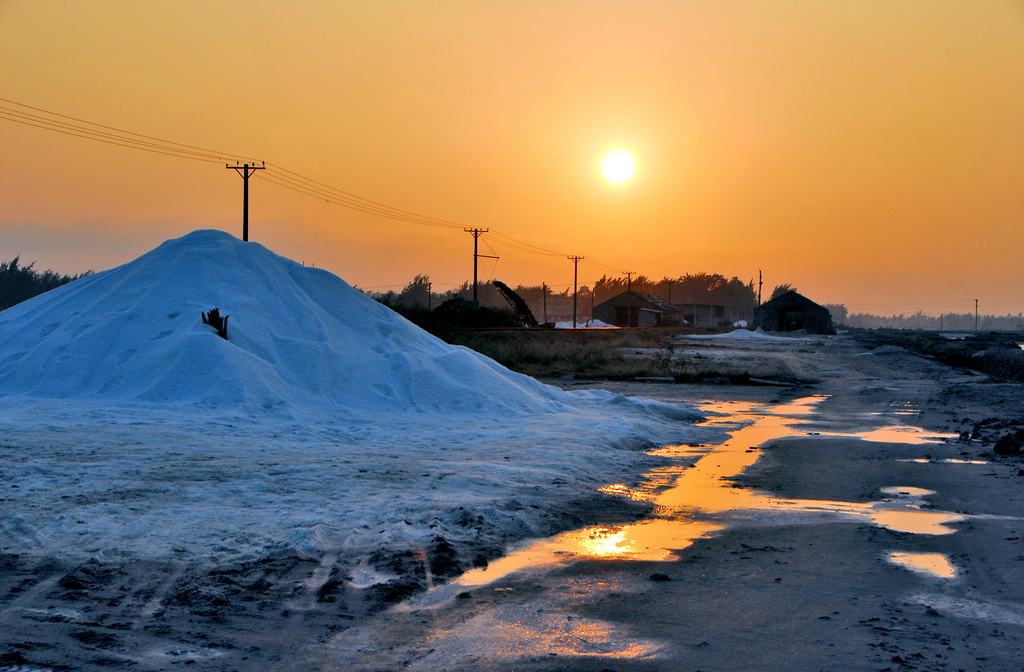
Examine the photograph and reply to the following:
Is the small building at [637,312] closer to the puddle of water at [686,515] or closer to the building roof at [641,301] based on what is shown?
the building roof at [641,301]

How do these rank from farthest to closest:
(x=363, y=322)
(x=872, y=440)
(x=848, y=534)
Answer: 1. (x=363, y=322)
2. (x=872, y=440)
3. (x=848, y=534)

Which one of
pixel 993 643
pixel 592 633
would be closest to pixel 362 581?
pixel 592 633

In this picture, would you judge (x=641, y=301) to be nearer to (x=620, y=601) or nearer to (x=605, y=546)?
(x=605, y=546)

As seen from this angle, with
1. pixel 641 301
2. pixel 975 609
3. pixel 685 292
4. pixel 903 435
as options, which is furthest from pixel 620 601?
pixel 685 292

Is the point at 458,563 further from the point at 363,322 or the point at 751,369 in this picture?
the point at 751,369

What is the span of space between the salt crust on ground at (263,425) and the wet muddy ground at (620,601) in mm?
547

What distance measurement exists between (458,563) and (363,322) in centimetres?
1033

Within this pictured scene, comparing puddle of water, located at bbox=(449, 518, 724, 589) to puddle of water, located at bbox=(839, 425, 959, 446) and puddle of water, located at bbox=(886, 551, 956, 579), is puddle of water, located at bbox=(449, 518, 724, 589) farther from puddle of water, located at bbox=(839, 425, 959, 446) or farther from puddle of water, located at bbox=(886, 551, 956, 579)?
puddle of water, located at bbox=(839, 425, 959, 446)

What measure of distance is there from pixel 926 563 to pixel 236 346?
32.3ft

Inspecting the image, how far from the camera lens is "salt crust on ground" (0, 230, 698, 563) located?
212 inches

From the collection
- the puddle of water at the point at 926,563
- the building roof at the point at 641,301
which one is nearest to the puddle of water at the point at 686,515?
the puddle of water at the point at 926,563

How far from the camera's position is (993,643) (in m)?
3.56

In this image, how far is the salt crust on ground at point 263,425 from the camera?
539 cm

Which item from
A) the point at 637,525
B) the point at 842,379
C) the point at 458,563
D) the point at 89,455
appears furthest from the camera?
the point at 842,379
